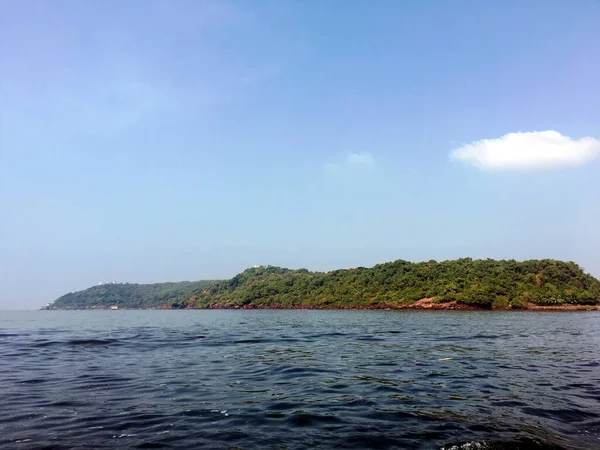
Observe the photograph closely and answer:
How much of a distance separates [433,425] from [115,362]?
53.7 feet

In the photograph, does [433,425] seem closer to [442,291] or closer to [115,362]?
[115,362]

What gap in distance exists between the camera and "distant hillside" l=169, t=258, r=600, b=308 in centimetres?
11675

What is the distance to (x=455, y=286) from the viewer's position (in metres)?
128

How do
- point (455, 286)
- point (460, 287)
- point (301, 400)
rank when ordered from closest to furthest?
point (301, 400) → point (455, 286) → point (460, 287)

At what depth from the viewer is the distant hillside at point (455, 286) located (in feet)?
383

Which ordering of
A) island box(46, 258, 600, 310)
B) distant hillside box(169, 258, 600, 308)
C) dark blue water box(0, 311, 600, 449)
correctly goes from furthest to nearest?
distant hillside box(169, 258, 600, 308)
island box(46, 258, 600, 310)
dark blue water box(0, 311, 600, 449)

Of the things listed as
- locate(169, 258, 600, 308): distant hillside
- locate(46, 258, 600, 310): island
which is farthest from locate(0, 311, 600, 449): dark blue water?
locate(169, 258, 600, 308): distant hillside

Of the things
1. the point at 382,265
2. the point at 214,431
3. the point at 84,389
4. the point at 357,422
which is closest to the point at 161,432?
the point at 214,431

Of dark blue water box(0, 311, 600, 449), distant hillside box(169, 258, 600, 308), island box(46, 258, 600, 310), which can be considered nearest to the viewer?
dark blue water box(0, 311, 600, 449)

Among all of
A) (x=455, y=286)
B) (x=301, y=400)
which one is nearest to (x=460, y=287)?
(x=455, y=286)

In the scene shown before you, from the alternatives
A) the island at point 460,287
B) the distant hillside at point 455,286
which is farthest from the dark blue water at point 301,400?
the distant hillside at point 455,286

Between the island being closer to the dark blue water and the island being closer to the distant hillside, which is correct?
the distant hillside

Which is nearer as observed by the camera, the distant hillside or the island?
the island

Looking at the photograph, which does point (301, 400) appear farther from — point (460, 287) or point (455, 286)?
point (460, 287)
